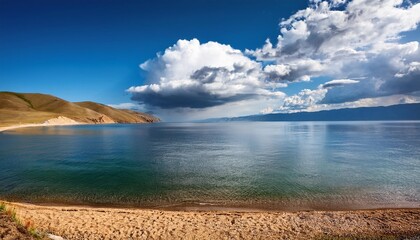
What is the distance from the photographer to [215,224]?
1984cm

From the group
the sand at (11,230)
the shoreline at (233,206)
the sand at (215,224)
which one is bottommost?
the shoreline at (233,206)

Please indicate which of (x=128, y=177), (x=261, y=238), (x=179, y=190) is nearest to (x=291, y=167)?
(x=179, y=190)

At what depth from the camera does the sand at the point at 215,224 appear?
58.3 ft

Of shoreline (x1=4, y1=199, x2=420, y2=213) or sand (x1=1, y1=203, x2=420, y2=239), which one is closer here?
sand (x1=1, y1=203, x2=420, y2=239)

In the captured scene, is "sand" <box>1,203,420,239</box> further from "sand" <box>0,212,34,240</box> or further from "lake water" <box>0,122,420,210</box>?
"lake water" <box>0,122,420,210</box>

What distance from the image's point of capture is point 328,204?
27.0 m

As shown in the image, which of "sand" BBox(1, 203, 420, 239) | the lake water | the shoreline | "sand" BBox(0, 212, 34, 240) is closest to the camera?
"sand" BBox(0, 212, 34, 240)

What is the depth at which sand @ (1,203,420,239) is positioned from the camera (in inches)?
699

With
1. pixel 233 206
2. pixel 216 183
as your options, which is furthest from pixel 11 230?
pixel 216 183

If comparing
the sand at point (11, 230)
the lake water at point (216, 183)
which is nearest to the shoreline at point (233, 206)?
the lake water at point (216, 183)

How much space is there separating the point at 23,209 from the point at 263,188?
24.0m

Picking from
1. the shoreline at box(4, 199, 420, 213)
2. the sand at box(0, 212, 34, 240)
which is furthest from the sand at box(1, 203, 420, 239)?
the sand at box(0, 212, 34, 240)

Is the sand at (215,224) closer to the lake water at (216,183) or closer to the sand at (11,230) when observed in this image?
the sand at (11,230)

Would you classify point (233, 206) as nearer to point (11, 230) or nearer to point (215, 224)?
point (215, 224)
